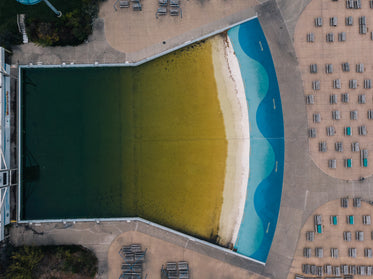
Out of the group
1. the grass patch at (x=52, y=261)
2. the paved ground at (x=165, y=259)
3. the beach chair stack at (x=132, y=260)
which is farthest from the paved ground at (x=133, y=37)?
the beach chair stack at (x=132, y=260)

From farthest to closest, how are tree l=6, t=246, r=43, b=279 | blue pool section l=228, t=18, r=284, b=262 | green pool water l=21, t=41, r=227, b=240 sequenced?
1. blue pool section l=228, t=18, r=284, b=262
2. green pool water l=21, t=41, r=227, b=240
3. tree l=6, t=246, r=43, b=279

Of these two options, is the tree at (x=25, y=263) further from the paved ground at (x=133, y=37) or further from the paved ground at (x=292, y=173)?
the paved ground at (x=292, y=173)

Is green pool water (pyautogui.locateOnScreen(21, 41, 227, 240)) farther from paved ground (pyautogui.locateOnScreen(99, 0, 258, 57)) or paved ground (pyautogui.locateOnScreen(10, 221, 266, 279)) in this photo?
paved ground (pyautogui.locateOnScreen(99, 0, 258, 57))

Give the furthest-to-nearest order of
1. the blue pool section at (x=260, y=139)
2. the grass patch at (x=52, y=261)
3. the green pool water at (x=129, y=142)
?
the blue pool section at (x=260, y=139) → the green pool water at (x=129, y=142) → the grass patch at (x=52, y=261)

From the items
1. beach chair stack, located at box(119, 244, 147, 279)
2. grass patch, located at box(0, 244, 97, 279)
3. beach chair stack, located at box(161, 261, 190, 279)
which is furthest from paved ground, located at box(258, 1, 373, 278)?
grass patch, located at box(0, 244, 97, 279)

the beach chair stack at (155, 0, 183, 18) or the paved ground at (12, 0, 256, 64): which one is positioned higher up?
the beach chair stack at (155, 0, 183, 18)
